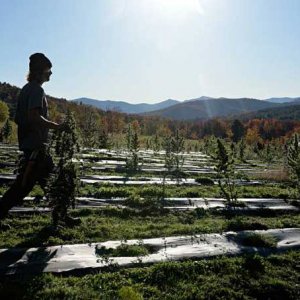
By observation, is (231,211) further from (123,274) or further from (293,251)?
(123,274)

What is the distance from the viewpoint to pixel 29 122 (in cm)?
689

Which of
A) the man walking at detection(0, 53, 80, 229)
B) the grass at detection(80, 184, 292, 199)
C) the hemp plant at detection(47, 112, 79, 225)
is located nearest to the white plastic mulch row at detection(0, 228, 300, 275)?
the man walking at detection(0, 53, 80, 229)

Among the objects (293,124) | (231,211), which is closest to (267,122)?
(293,124)

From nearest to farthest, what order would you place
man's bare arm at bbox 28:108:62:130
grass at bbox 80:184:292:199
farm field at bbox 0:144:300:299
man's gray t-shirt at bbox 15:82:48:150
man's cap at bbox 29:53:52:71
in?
farm field at bbox 0:144:300:299 → man's bare arm at bbox 28:108:62:130 → man's gray t-shirt at bbox 15:82:48:150 → man's cap at bbox 29:53:52:71 → grass at bbox 80:184:292:199

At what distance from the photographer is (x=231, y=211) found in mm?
11891

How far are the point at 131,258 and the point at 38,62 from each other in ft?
12.8

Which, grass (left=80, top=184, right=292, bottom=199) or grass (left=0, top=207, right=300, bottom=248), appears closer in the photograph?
grass (left=0, top=207, right=300, bottom=248)

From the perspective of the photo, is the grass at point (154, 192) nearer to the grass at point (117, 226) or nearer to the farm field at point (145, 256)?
the farm field at point (145, 256)

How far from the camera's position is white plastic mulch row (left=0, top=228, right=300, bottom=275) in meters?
5.76

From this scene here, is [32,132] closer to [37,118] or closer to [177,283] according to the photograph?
[37,118]

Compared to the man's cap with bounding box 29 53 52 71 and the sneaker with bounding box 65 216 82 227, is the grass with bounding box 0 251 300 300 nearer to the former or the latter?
the sneaker with bounding box 65 216 82 227

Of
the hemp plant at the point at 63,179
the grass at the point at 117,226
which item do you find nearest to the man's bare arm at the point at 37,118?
the hemp plant at the point at 63,179

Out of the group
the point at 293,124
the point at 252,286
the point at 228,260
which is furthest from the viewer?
the point at 293,124

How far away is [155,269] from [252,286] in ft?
4.69
